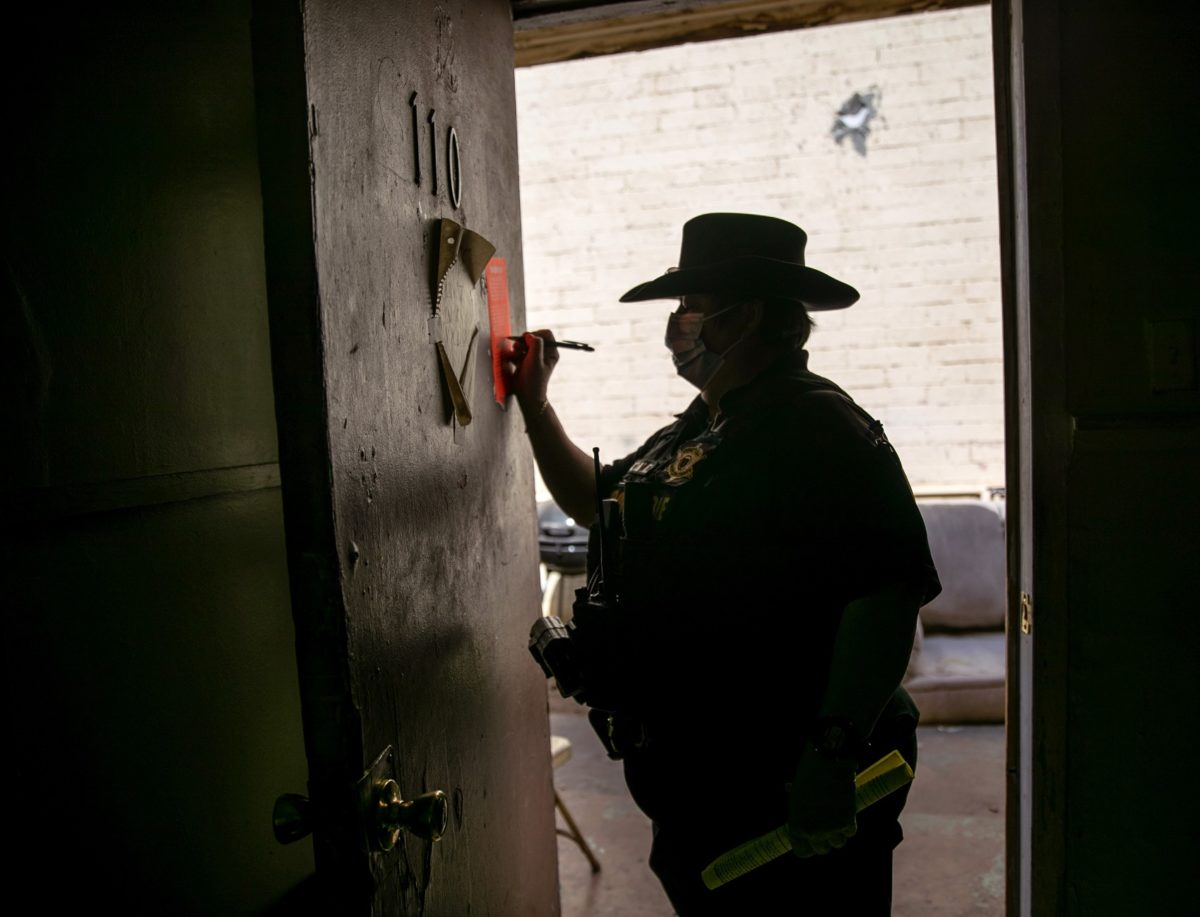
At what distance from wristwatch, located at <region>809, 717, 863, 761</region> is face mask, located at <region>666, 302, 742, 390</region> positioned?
65cm

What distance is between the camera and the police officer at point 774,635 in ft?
3.80

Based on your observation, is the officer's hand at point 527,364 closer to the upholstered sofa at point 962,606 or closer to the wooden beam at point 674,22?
the wooden beam at point 674,22

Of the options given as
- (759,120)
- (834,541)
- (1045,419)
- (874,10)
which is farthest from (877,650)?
(759,120)

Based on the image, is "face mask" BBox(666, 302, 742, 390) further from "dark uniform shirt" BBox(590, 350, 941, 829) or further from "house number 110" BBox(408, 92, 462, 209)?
"house number 110" BBox(408, 92, 462, 209)

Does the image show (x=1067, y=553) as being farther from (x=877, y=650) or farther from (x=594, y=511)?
(x=594, y=511)

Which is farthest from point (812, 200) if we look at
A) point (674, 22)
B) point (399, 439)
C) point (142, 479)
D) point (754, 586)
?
point (142, 479)

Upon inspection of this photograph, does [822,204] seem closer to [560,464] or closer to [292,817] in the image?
[560,464]

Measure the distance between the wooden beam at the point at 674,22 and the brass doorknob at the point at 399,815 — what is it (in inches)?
60.8

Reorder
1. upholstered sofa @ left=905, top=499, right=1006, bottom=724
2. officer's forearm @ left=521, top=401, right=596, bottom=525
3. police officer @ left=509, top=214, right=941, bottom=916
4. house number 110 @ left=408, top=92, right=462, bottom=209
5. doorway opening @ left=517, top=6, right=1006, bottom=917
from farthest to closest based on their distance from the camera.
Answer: doorway opening @ left=517, top=6, right=1006, bottom=917
upholstered sofa @ left=905, top=499, right=1006, bottom=724
officer's forearm @ left=521, top=401, right=596, bottom=525
police officer @ left=509, top=214, right=941, bottom=916
house number 110 @ left=408, top=92, right=462, bottom=209

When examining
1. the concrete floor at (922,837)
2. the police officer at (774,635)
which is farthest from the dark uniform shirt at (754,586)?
the concrete floor at (922,837)

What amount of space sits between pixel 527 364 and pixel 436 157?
1.52 ft

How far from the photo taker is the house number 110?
105 centimetres

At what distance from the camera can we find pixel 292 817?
2.33ft

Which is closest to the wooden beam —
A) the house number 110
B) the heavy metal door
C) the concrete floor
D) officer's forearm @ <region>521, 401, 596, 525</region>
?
the heavy metal door
